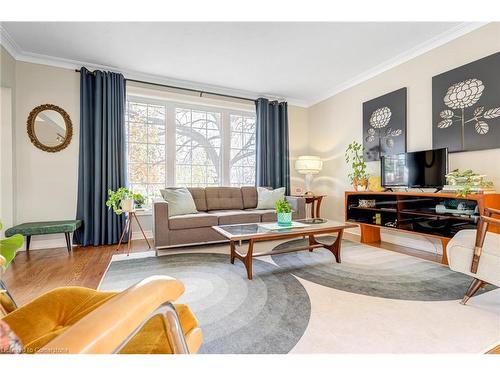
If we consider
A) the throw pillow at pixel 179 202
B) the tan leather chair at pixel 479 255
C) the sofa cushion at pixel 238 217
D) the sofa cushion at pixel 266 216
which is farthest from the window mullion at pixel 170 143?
the tan leather chair at pixel 479 255

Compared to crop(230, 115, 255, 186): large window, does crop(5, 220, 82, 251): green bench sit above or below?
below

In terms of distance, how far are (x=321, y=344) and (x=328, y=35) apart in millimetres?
3073

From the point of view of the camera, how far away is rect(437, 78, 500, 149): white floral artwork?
2531mm

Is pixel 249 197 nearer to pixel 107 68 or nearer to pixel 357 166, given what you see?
pixel 357 166

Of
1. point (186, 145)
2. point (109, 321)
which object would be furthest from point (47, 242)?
point (109, 321)

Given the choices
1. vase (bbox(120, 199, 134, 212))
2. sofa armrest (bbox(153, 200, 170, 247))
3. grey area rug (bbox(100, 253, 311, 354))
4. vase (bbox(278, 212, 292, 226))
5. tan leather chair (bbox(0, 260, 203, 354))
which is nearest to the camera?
tan leather chair (bbox(0, 260, 203, 354))

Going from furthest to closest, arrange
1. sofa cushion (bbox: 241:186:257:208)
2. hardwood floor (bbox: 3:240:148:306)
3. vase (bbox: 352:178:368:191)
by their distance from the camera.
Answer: sofa cushion (bbox: 241:186:257:208), vase (bbox: 352:178:368:191), hardwood floor (bbox: 3:240:148:306)

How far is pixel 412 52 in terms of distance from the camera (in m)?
3.19

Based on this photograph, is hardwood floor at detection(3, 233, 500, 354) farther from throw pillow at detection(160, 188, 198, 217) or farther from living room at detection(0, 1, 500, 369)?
throw pillow at detection(160, 188, 198, 217)

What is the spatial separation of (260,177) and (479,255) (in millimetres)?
3309

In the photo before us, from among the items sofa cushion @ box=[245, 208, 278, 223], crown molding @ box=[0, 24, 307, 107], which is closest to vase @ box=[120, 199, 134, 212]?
sofa cushion @ box=[245, 208, 278, 223]

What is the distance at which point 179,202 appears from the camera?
3418 mm

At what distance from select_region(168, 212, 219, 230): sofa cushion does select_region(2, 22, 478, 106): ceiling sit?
84.6 inches

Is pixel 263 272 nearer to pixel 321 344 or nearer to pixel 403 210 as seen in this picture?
pixel 321 344
